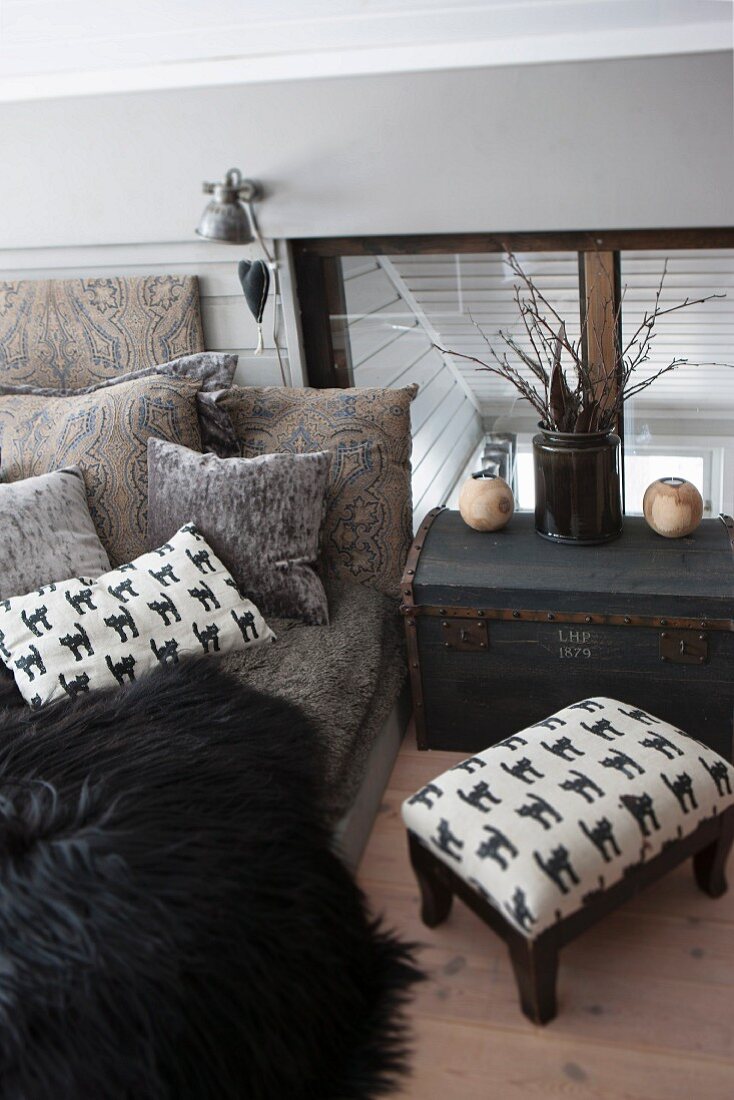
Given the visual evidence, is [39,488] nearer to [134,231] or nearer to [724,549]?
[134,231]

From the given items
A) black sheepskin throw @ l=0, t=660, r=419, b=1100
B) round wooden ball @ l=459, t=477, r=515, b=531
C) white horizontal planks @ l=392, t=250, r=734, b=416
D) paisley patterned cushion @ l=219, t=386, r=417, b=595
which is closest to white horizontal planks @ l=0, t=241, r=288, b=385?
paisley patterned cushion @ l=219, t=386, r=417, b=595

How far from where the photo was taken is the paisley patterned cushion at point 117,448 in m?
2.36

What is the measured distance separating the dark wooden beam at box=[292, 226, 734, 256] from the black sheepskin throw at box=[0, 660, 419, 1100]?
1335 millimetres

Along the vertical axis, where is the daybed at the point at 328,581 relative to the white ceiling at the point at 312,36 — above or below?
below

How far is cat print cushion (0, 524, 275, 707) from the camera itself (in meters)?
1.91

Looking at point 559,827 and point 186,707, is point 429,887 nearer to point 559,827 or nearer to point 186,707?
point 559,827

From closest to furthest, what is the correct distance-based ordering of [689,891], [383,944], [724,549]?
1. [383,944]
2. [689,891]
3. [724,549]

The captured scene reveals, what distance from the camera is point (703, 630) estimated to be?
198cm

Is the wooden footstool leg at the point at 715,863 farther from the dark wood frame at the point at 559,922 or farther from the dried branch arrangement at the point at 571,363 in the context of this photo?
the dried branch arrangement at the point at 571,363

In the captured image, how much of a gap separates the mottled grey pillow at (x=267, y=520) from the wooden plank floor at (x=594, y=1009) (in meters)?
0.65

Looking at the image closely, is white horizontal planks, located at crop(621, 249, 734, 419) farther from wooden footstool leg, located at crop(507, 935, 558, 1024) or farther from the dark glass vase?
wooden footstool leg, located at crop(507, 935, 558, 1024)

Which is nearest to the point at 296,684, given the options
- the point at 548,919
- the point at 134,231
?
the point at 548,919

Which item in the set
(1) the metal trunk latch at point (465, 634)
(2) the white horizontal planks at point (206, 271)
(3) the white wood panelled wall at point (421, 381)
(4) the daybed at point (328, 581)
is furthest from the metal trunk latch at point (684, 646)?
(2) the white horizontal planks at point (206, 271)

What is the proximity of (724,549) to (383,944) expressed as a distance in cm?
109
